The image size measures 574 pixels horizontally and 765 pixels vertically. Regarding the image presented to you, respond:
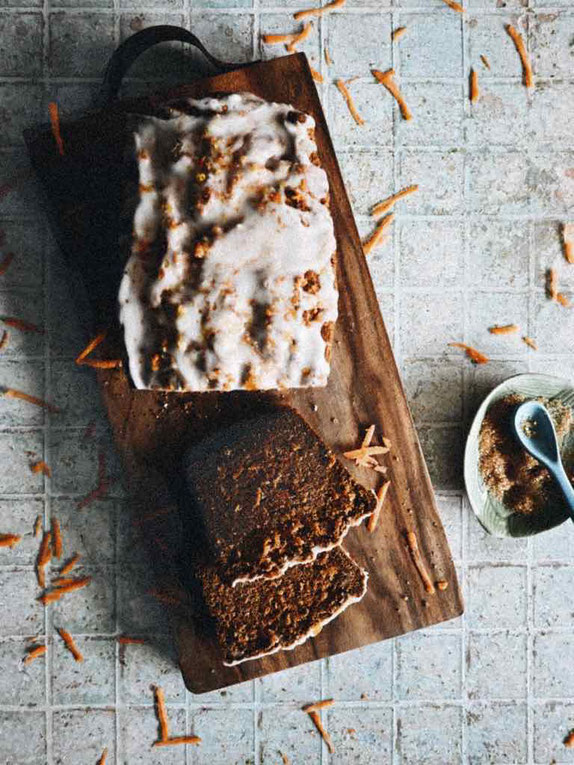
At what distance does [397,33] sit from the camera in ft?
5.32

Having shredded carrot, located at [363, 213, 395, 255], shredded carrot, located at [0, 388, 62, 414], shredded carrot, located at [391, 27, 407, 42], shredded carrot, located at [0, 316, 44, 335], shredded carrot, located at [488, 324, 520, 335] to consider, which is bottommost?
shredded carrot, located at [0, 388, 62, 414]

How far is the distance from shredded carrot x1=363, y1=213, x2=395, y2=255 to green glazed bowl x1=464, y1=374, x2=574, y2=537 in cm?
45

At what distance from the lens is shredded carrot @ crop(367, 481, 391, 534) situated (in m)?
1.58

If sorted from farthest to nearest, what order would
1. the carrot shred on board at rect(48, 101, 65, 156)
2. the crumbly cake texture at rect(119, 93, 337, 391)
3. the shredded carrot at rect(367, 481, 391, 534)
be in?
the shredded carrot at rect(367, 481, 391, 534) → the carrot shred on board at rect(48, 101, 65, 156) → the crumbly cake texture at rect(119, 93, 337, 391)

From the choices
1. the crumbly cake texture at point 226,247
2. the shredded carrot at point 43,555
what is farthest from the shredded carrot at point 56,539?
the crumbly cake texture at point 226,247

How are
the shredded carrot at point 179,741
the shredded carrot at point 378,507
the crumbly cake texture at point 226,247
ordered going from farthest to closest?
the shredded carrot at point 179,741
the shredded carrot at point 378,507
the crumbly cake texture at point 226,247

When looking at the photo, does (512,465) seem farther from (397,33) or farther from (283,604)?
(397,33)

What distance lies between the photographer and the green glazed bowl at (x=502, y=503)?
159 cm

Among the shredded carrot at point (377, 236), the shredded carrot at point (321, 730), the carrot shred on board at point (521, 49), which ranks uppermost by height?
the carrot shred on board at point (521, 49)

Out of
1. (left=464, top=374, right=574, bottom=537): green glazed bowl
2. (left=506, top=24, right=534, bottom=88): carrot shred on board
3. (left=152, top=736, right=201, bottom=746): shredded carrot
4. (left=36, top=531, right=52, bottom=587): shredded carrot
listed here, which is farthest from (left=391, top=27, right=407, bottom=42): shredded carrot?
(left=152, top=736, right=201, bottom=746): shredded carrot

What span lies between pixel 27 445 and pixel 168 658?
0.62 metres

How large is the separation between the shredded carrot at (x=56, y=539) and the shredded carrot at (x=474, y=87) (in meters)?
1.41

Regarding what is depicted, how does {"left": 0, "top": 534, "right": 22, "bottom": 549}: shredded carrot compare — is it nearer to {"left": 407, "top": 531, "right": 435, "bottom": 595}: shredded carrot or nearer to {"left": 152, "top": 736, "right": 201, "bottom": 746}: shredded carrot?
{"left": 152, "top": 736, "right": 201, "bottom": 746}: shredded carrot

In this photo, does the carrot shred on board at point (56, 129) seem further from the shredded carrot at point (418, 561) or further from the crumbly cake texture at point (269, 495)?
the shredded carrot at point (418, 561)
